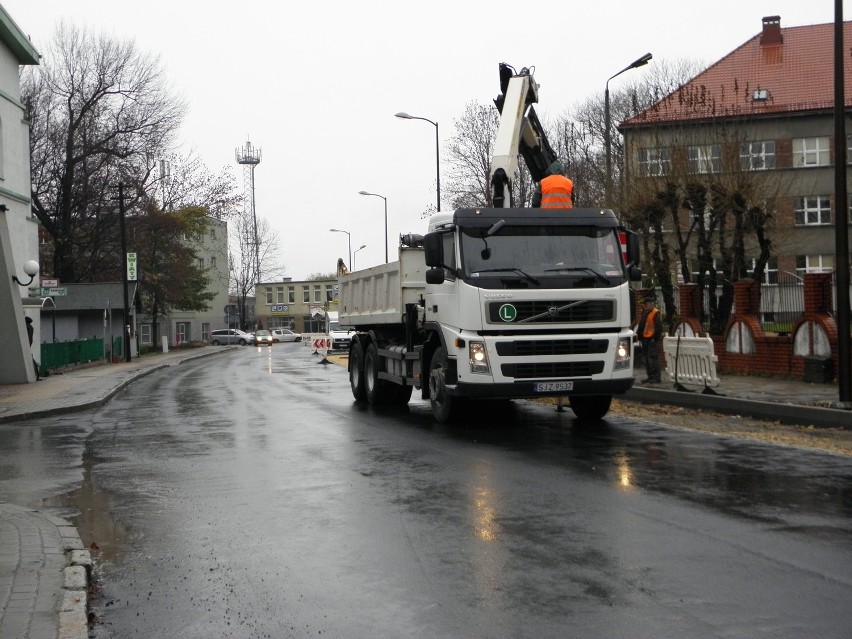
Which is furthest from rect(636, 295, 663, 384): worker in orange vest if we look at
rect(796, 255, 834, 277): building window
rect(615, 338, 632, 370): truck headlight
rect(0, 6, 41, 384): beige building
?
rect(796, 255, 834, 277): building window

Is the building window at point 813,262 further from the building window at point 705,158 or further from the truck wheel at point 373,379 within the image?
the truck wheel at point 373,379

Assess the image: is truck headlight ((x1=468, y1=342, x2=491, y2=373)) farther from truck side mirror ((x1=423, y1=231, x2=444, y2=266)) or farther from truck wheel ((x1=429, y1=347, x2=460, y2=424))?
truck side mirror ((x1=423, y1=231, x2=444, y2=266))

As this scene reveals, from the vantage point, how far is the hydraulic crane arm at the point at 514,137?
15.6 m

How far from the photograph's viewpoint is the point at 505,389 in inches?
496

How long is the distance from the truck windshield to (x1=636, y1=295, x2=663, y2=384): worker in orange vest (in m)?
6.65

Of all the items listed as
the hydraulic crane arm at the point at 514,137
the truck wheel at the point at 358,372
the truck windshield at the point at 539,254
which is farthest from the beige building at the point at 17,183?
the truck windshield at the point at 539,254

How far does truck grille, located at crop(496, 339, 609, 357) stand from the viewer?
41.3 feet

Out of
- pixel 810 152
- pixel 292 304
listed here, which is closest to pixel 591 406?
pixel 810 152

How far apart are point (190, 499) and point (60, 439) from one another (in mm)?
6338

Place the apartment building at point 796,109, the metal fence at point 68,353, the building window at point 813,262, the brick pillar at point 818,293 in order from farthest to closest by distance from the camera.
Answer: the building window at point 813,262, the apartment building at point 796,109, the metal fence at point 68,353, the brick pillar at point 818,293

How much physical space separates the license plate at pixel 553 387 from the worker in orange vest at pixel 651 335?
723cm

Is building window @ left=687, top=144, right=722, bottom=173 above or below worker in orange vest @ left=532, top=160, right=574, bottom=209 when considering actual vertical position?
above

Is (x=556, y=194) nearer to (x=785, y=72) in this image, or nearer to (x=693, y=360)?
(x=693, y=360)

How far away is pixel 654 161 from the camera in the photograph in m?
27.0
